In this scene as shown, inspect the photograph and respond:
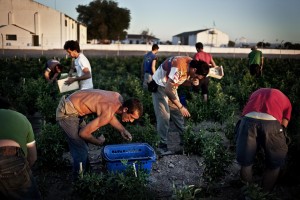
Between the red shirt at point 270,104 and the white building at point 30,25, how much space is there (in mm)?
34025

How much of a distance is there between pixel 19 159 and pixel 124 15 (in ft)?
192

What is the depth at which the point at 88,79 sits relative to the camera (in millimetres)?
5879

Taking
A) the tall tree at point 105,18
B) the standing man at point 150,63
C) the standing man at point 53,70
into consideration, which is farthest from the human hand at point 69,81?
the tall tree at point 105,18

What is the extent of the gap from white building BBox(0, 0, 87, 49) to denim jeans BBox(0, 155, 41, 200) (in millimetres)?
34111

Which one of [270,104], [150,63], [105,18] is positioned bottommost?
[270,104]

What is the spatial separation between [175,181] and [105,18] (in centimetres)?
5651

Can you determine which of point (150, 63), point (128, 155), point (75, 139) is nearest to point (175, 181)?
point (128, 155)

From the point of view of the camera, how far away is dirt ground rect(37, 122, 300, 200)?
14.5ft

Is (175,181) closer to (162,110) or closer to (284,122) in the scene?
(162,110)

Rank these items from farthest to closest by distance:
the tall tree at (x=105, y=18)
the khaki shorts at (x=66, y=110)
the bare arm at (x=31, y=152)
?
1. the tall tree at (x=105, y=18)
2. the khaki shorts at (x=66, y=110)
3. the bare arm at (x=31, y=152)

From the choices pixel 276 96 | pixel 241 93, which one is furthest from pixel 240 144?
pixel 241 93

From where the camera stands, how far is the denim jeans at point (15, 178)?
2789mm

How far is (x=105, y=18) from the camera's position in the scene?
2287 inches

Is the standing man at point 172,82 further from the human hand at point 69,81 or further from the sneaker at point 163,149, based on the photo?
the human hand at point 69,81
